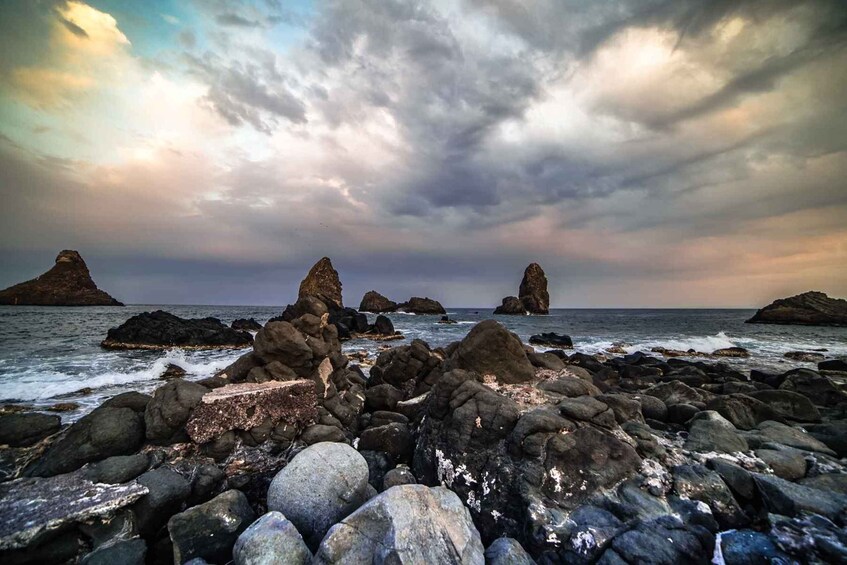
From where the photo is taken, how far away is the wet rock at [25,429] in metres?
8.01

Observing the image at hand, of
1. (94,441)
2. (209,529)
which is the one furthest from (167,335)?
(209,529)

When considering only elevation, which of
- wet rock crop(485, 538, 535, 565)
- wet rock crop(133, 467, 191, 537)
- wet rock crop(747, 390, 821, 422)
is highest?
wet rock crop(747, 390, 821, 422)

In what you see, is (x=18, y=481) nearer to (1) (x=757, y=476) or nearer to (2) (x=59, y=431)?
(2) (x=59, y=431)

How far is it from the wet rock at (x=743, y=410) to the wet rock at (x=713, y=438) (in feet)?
6.71

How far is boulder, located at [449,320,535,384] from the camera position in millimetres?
9719

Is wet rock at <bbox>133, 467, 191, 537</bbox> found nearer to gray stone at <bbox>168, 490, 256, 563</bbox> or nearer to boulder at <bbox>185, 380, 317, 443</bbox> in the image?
gray stone at <bbox>168, 490, 256, 563</bbox>

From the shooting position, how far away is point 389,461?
7855 millimetres

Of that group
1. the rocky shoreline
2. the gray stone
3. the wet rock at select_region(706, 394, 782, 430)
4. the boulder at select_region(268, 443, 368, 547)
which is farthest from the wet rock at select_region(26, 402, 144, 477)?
the wet rock at select_region(706, 394, 782, 430)

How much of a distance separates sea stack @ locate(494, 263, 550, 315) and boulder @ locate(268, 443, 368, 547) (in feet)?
383

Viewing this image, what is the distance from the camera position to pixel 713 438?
702 cm

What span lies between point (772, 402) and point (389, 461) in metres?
11.2

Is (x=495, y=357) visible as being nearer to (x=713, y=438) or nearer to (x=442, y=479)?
(x=442, y=479)

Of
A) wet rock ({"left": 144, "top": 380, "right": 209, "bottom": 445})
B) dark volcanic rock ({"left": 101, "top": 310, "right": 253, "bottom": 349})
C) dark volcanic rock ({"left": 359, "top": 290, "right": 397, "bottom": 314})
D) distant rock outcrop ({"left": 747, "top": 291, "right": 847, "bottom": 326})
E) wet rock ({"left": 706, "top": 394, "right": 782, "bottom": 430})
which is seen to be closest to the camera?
wet rock ({"left": 144, "top": 380, "right": 209, "bottom": 445})

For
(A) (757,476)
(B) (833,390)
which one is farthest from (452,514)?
(B) (833,390)
